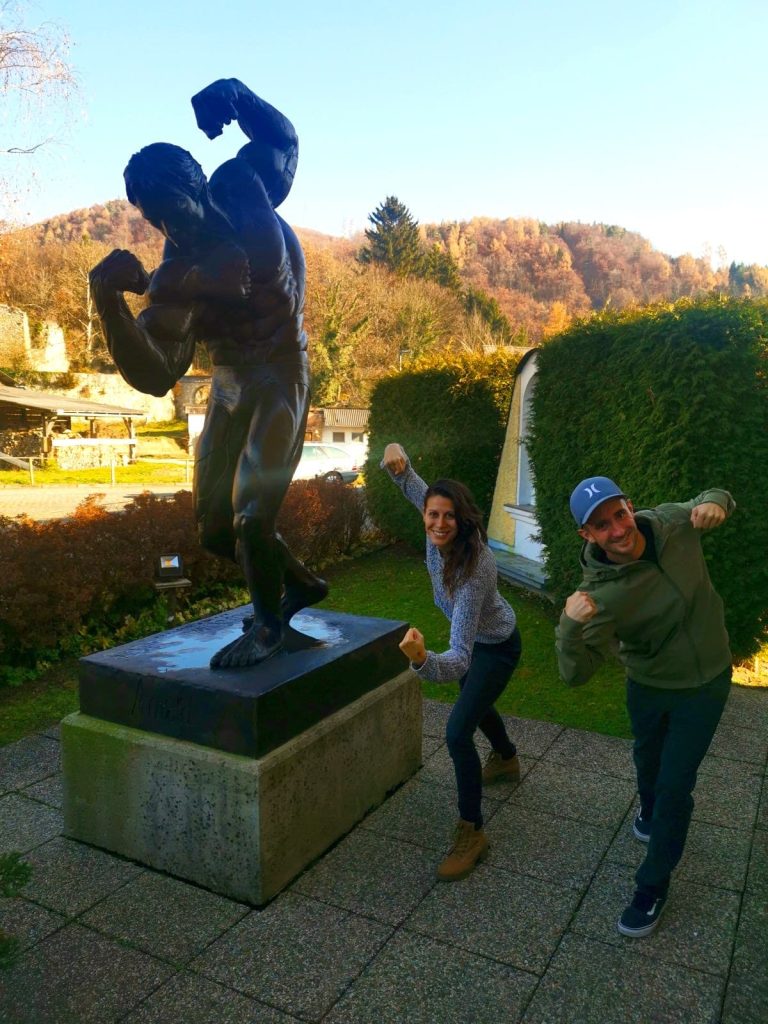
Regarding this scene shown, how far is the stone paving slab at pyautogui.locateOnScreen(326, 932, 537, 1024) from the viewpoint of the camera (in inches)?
93.4

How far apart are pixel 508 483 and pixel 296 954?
8890mm

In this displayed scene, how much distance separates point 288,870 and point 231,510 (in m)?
1.67

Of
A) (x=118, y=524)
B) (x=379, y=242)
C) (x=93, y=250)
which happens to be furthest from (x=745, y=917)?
(x=379, y=242)

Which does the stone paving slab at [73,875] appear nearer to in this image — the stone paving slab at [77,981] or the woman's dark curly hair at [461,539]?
the stone paving slab at [77,981]

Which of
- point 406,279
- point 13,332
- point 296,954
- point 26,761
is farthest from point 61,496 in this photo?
point 406,279

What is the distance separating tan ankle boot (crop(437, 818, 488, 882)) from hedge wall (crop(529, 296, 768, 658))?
3.40 metres

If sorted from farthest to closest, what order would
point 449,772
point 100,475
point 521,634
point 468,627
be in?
point 100,475
point 521,634
point 449,772
point 468,627

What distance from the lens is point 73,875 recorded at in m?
3.20

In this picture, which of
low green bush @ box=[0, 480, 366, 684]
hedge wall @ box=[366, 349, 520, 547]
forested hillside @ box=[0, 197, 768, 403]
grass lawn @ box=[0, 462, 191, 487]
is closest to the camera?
low green bush @ box=[0, 480, 366, 684]

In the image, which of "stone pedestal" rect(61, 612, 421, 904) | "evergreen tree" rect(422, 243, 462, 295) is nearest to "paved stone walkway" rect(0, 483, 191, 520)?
"stone pedestal" rect(61, 612, 421, 904)

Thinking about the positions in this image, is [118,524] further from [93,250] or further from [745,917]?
[93,250]

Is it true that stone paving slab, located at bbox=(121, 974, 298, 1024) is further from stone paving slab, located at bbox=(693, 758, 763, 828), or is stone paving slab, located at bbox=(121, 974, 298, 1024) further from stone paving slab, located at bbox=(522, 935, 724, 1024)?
stone paving slab, located at bbox=(693, 758, 763, 828)

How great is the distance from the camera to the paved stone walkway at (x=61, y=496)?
60.5 ft

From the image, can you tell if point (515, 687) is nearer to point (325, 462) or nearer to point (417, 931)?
point (417, 931)
